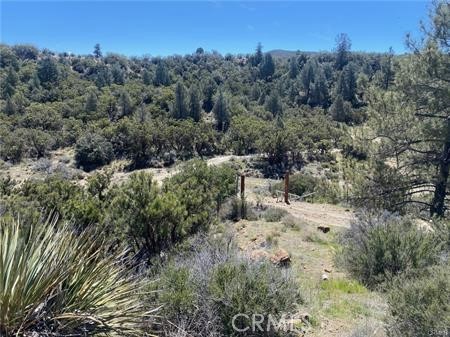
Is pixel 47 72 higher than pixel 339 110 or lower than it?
higher

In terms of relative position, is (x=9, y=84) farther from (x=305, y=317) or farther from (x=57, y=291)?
(x=57, y=291)

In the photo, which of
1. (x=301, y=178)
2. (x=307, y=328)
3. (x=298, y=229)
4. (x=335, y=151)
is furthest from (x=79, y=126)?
(x=307, y=328)

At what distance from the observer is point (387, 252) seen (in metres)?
6.59

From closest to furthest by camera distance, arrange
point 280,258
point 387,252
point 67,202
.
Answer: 1. point 387,252
2. point 280,258
3. point 67,202

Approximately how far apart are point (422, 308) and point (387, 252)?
2.22m

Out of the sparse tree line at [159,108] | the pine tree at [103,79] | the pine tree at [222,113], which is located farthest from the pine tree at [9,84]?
the pine tree at [222,113]

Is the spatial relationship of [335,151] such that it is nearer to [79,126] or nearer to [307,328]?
[79,126]

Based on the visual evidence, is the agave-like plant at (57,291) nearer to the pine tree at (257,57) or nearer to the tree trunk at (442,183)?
the tree trunk at (442,183)

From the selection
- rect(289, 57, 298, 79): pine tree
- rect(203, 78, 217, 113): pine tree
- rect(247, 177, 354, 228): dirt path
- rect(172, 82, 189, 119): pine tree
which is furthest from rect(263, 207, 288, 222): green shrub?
rect(289, 57, 298, 79): pine tree

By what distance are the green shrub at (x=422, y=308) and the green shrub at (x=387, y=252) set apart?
4.51 ft

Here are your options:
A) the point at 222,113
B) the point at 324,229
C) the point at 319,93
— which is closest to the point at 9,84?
the point at 222,113

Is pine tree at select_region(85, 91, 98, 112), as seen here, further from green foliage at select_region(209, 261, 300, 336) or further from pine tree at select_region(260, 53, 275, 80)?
green foliage at select_region(209, 261, 300, 336)

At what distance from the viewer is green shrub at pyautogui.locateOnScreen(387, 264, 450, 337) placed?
420cm

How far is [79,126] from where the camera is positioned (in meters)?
57.1
